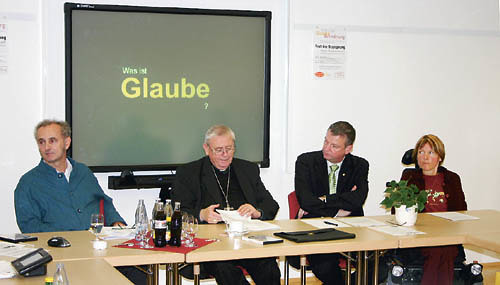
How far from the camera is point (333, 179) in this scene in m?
5.02

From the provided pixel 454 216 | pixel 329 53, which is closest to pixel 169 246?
pixel 454 216

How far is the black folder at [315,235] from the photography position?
3.71m

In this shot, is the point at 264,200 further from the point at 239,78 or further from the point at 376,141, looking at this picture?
the point at 376,141

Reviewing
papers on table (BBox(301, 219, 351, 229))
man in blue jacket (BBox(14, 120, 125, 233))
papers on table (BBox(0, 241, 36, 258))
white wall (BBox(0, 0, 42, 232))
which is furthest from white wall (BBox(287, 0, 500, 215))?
papers on table (BBox(0, 241, 36, 258))

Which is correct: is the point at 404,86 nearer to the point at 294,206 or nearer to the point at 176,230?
the point at 294,206

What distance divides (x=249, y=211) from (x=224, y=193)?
1.57ft

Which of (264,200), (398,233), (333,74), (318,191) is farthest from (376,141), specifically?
(398,233)

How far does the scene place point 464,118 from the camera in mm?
6285

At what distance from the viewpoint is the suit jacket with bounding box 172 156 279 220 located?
448cm

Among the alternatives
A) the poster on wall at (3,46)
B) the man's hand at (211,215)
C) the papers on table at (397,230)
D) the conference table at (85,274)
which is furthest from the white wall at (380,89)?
the conference table at (85,274)

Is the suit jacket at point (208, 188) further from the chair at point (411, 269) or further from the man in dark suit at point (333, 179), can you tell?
the chair at point (411, 269)

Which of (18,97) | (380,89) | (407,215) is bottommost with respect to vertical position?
(407,215)

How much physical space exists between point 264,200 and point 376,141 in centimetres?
177

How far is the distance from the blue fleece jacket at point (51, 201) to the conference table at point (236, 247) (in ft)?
1.34
